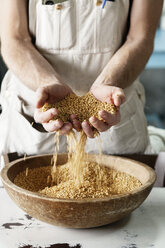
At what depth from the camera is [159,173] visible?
1.58 meters

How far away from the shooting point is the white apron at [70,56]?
1679mm

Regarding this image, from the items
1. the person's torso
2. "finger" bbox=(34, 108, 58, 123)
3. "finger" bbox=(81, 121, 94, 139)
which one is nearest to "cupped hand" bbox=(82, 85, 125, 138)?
"finger" bbox=(81, 121, 94, 139)

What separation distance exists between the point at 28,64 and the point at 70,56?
207mm

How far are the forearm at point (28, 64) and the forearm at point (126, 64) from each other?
Answer: 8.1 inches

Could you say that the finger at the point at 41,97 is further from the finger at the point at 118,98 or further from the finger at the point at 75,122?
the finger at the point at 118,98

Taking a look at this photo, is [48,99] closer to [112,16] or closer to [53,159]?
[53,159]

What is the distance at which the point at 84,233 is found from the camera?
1.10m

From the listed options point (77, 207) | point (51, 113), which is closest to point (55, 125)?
point (51, 113)

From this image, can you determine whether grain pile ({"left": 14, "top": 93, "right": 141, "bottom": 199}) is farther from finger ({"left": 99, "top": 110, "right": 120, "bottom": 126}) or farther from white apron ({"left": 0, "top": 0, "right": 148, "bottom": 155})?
white apron ({"left": 0, "top": 0, "right": 148, "bottom": 155})

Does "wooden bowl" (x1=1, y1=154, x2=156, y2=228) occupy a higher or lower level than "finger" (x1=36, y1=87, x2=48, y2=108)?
lower

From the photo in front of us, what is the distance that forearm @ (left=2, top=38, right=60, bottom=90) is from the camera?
1.53 m

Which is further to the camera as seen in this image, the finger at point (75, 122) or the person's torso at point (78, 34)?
the person's torso at point (78, 34)

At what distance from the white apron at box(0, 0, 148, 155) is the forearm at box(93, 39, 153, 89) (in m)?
0.09

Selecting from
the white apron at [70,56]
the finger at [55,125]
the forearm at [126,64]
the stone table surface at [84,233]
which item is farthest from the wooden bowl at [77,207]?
the white apron at [70,56]
